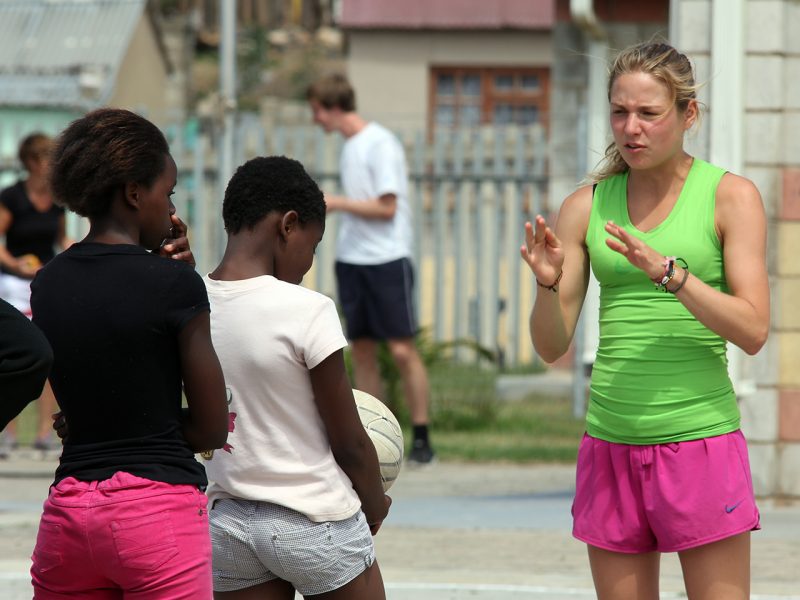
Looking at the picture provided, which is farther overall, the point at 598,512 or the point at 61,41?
the point at 61,41

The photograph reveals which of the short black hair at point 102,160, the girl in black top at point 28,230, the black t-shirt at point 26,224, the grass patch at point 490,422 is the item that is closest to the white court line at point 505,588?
the short black hair at point 102,160

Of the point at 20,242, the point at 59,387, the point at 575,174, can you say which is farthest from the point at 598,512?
the point at 575,174

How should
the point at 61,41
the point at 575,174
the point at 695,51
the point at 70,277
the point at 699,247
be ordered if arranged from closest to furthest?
the point at 70,277 → the point at 699,247 → the point at 695,51 → the point at 575,174 → the point at 61,41

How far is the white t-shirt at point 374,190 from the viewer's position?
8234mm

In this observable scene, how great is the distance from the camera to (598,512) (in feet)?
12.0

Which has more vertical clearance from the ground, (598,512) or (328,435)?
(328,435)

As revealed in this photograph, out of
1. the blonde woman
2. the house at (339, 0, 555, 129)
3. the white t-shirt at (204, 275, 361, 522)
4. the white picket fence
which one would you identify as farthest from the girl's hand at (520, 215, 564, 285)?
the house at (339, 0, 555, 129)

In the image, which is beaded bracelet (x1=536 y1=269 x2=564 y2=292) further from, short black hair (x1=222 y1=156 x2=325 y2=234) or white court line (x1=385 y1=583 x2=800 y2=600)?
white court line (x1=385 y1=583 x2=800 y2=600)

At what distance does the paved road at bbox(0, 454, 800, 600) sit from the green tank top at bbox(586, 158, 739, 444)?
6.07ft

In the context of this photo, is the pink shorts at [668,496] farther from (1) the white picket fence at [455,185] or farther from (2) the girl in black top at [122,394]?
(1) the white picket fence at [455,185]

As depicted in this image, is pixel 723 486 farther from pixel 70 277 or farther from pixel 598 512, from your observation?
pixel 70 277

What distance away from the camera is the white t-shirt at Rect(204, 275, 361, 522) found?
3232 mm

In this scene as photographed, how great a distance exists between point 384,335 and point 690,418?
15.5ft

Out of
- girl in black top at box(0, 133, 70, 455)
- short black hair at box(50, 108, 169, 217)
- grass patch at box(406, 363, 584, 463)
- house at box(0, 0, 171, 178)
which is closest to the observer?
short black hair at box(50, 108, 169, 217)
